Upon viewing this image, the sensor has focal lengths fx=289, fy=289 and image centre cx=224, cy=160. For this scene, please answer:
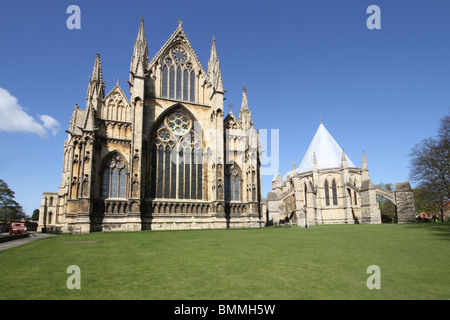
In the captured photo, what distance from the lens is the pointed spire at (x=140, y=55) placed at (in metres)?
32.4

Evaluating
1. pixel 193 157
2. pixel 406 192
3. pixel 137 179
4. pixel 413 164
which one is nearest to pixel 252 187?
pixel 193 157

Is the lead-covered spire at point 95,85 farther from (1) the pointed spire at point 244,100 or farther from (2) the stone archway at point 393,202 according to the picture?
(2) the stone archway at point 393,202

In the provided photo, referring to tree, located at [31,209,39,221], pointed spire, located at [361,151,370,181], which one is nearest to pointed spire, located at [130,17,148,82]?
pointed spire, located at [361,151,370,181]

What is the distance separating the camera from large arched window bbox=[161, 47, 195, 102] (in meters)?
35.7

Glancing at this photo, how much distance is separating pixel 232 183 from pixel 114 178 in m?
14.1

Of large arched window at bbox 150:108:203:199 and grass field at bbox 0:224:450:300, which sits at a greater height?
large arched window at bbox 150:108:203:199

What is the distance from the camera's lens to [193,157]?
35.5 metres

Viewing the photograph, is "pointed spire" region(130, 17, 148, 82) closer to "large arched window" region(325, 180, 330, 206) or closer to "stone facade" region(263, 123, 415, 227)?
"stone facade" region(263, 123, 415, 227)

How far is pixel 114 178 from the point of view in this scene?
30.9 meters

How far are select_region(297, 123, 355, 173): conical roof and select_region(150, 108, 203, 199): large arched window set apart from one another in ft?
91.9

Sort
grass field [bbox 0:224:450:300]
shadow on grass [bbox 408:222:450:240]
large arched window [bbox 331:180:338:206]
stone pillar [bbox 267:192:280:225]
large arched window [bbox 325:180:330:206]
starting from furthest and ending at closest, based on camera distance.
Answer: large arched window [bbox 325:180:330:206]
large arched window [bbox 331:180:338:206]
stone pillar [bbox 267:192:280:225]
shadow on grass [bbox 408:222:450:240]
grass field [bbox 0:224:450:300]
